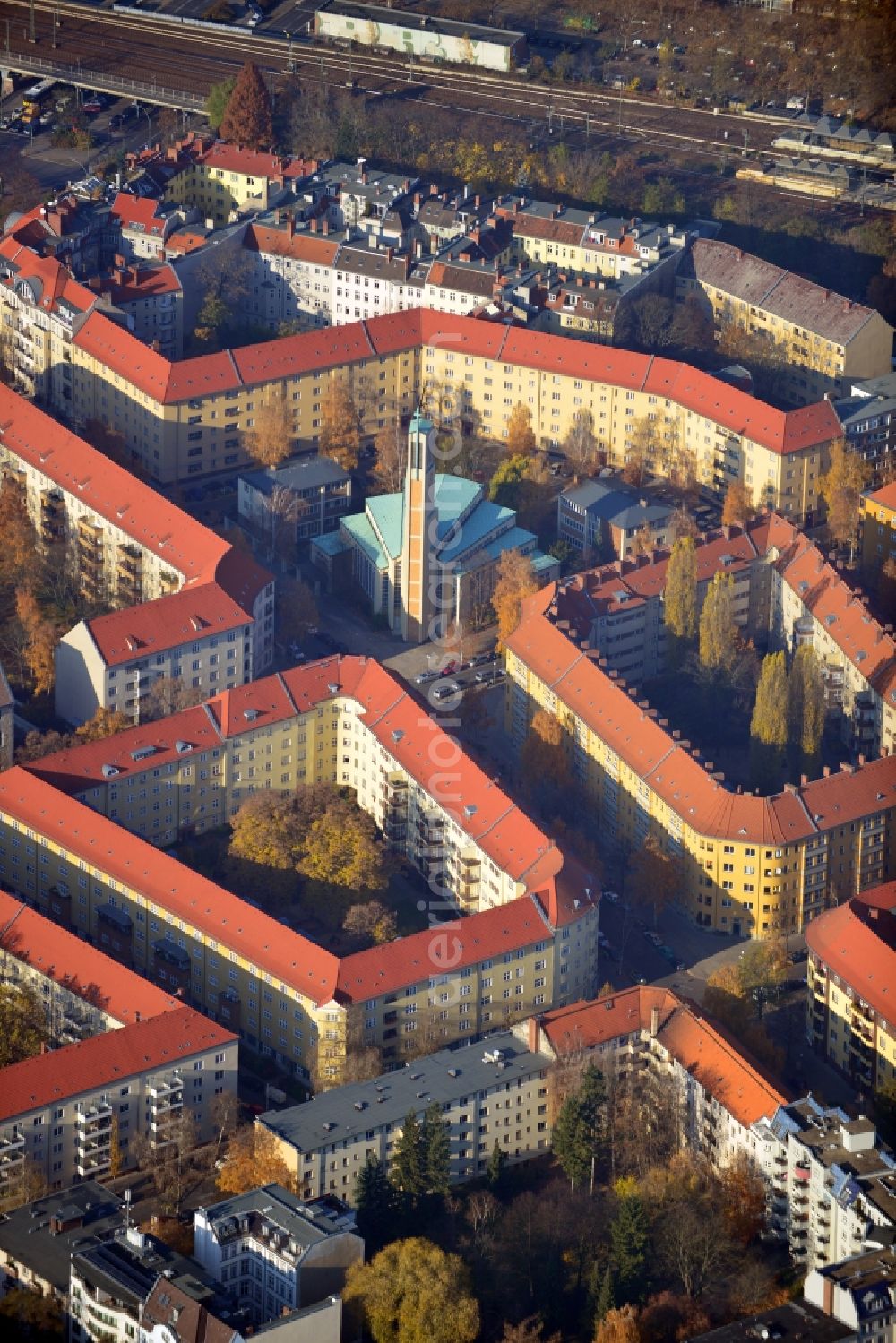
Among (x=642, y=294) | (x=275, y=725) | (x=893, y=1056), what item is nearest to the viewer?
(x=893, y=1056)

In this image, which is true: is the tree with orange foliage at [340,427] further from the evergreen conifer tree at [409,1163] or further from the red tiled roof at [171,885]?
the evergreen conifer tree at [409,1163]

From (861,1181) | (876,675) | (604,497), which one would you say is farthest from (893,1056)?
(604,497)

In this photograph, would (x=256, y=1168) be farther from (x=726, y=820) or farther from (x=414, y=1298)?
(x=726, y=820)

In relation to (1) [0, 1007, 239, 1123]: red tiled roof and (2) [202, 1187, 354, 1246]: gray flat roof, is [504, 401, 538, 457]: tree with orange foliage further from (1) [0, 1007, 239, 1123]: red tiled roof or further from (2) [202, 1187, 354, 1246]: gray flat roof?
(2) [202, 1187, 354, 1246]: gray flat roof

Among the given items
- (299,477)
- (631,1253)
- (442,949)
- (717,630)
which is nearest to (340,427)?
(299,477)

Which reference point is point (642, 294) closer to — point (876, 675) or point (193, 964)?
point (876, 675)

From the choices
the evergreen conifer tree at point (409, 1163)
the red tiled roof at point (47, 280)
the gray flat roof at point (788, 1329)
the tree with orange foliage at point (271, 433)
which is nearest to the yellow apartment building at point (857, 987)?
the gray flat roof at point (788, 1329)
